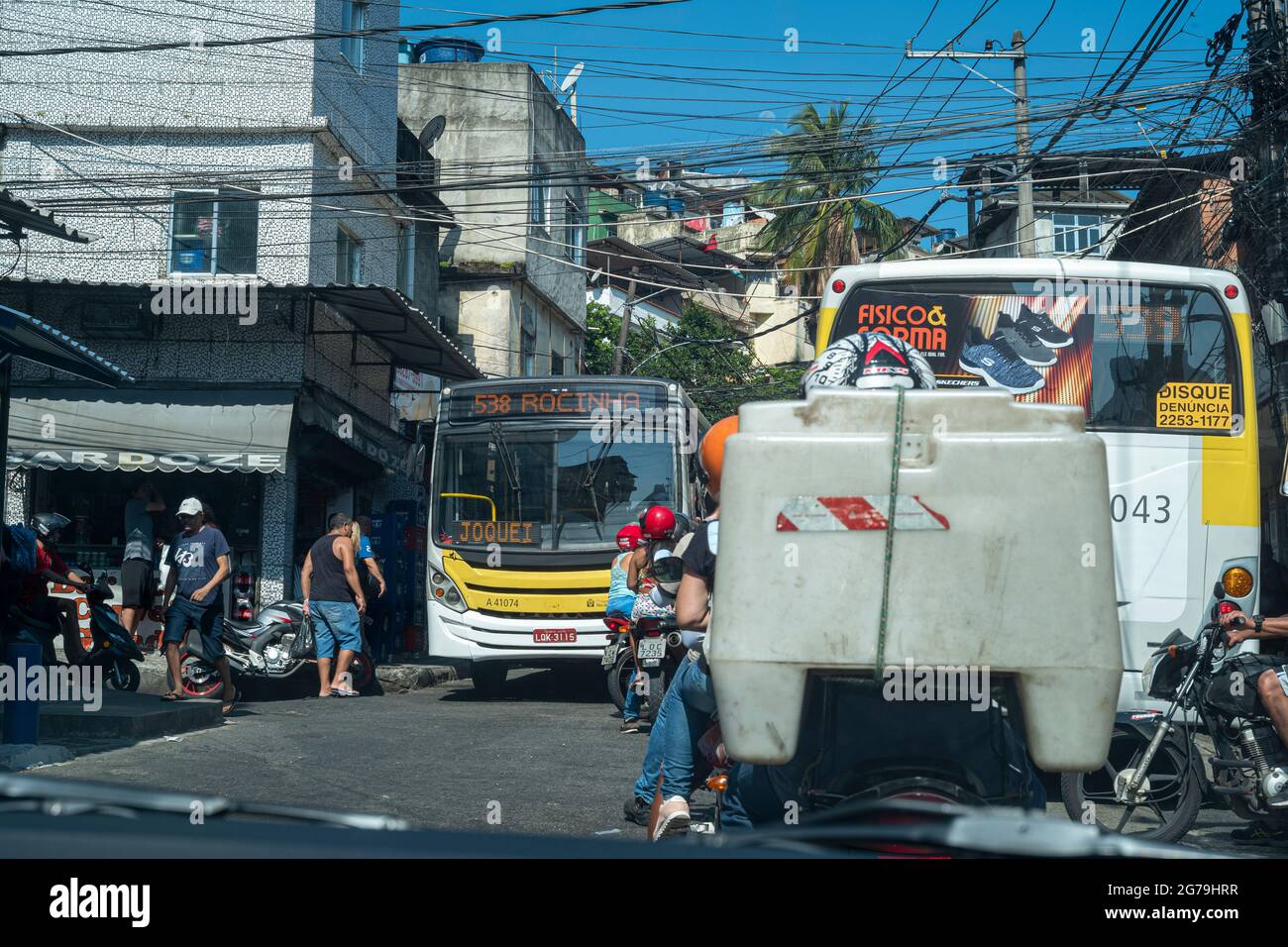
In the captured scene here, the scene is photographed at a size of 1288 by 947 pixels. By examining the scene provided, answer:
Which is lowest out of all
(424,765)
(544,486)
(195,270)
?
(424,765)

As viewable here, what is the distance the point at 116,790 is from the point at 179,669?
10.2 meters

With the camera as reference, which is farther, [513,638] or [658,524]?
[513,638]

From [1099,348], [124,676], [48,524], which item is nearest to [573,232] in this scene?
[124,676]

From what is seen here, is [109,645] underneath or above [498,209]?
underneath

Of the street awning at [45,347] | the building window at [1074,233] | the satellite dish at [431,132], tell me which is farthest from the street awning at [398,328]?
the building window at [1074,233]

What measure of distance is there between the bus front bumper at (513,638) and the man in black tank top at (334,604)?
2.92 ft

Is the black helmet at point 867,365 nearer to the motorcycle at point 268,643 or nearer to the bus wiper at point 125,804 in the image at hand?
the bus wiper at point 125,804

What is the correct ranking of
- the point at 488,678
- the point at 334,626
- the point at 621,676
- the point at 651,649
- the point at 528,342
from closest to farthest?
the point at 651,649, the point at 621,676, the point at 334,626, the point at 488,678, the point at 528,342

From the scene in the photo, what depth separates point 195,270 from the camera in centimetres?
1808

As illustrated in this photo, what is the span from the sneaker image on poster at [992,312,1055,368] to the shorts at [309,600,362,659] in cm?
793

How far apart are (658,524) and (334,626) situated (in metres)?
7.36

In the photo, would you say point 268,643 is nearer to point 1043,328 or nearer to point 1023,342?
point 1023,342

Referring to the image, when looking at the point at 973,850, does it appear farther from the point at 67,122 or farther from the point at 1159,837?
the point at 67,122
